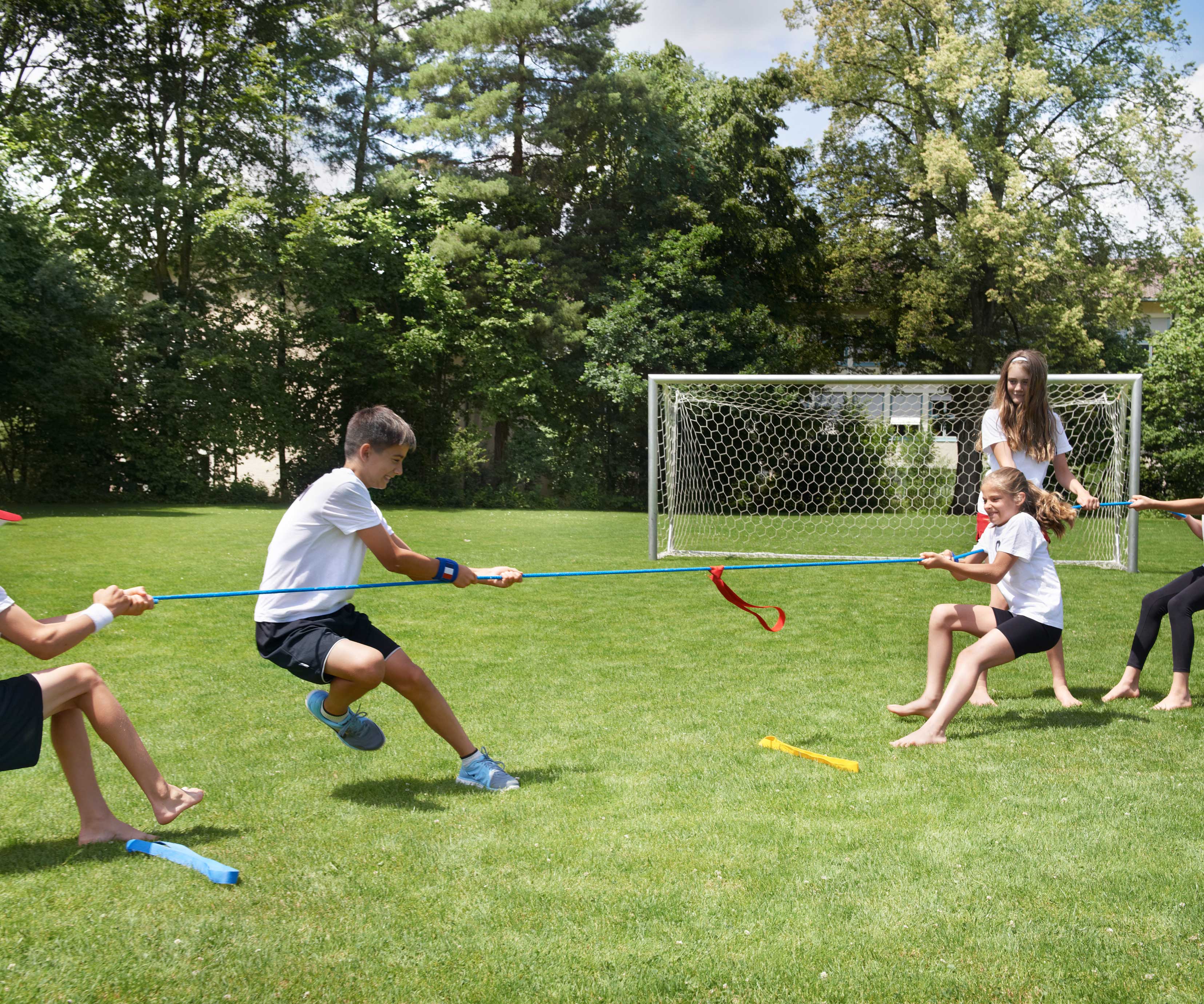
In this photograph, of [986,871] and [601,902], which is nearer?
[601,902]

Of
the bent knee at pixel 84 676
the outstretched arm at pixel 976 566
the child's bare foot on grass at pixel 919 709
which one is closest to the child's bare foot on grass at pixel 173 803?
the bent knee at pixel 84 676

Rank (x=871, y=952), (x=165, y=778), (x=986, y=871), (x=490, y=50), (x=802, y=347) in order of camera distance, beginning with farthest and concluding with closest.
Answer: (x=802, y=347)
(x=490, y=50)
(x=165, y=778)
(x=986, y=871)
(x=871, y=952)

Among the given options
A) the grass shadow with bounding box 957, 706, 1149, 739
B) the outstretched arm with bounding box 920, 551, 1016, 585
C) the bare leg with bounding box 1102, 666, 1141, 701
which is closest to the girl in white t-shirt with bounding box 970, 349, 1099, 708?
the grass shadow with bounding box 957, 706, 1149, 739

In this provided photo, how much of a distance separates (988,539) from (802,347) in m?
23.9

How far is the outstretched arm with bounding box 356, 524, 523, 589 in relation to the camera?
4457 millimetres

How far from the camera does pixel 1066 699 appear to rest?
6129mm

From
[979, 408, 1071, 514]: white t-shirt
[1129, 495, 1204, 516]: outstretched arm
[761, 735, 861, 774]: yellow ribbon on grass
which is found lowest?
[761, 735, 861, 774]: yellow ribbon on grass

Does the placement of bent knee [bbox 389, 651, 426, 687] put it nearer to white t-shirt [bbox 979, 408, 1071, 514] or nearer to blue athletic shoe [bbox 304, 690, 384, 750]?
blue athletic shoe [bbox 304, 690, 384, 750]

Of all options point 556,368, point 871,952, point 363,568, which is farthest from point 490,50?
point 871,952

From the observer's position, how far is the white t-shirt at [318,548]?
4.41 m

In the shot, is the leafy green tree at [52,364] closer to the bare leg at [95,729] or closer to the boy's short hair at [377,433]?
the boy's short hair at [377,433]

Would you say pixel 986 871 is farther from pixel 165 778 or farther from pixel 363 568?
pixel 363 568

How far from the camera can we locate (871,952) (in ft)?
10.2

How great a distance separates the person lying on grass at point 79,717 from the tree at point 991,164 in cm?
2470
